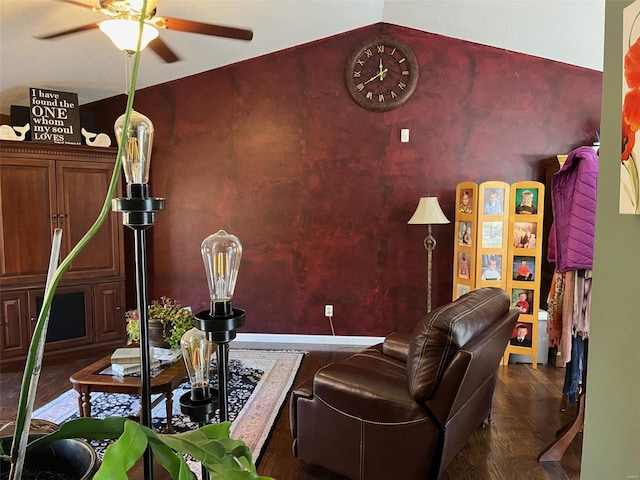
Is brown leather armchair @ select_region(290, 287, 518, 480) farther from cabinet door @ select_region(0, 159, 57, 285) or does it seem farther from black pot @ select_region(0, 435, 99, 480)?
cabinet door @ select_region(0, 159, 57, 285)

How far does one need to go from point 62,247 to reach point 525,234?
3.93 meters

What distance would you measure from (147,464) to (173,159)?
4.24 meters

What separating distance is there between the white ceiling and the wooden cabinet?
66 centimetres

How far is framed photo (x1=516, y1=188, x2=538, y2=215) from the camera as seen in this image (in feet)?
12.5

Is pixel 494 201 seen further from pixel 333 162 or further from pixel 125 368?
pixel 125 368

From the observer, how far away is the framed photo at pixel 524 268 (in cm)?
386

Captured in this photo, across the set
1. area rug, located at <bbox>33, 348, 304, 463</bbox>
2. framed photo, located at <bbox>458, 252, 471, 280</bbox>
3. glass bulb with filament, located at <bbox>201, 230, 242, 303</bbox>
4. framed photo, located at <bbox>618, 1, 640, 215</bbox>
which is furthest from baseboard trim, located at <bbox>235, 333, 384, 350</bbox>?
glass bulb with filament, located at <bbox>201, 230, 242, 303</bbox>

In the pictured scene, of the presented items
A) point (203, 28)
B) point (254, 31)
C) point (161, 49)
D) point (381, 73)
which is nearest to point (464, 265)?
point (381, 73)

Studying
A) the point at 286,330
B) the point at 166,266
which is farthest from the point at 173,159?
the point at 286,330

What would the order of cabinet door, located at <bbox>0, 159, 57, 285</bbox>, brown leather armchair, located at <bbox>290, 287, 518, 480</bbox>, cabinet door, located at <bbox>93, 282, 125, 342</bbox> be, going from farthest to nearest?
cabinet door, located at <bbox>93, 282, 125, 342</bbox> < cabinet door, located at <bbox>0, 159, 57, 285</bbox> < brown leather armchair, located at <bbox>290, 287, 518, 480</bbox>

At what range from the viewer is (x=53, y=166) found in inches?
150

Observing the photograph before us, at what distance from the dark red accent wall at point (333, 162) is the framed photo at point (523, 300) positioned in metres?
0.78

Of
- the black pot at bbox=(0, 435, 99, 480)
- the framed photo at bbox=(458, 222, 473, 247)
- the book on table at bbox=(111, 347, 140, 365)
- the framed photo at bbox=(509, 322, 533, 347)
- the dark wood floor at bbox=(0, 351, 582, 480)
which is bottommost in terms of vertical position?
the dark wood floor at bbox=(0, 351, 582, 480)

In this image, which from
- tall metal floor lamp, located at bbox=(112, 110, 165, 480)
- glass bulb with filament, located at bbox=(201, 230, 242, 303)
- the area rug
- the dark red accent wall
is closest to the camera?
tall metal floor lamp, located at bbox=(112, 110, 165, 480)
